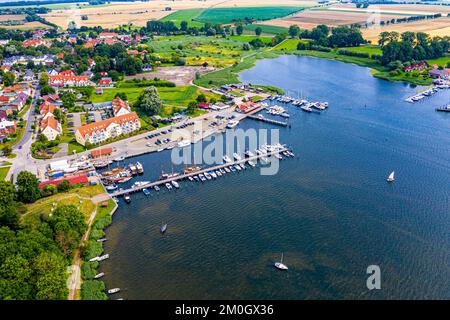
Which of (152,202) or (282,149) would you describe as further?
(282,149)

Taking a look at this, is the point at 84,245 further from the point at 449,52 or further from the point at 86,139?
the point at 449,52

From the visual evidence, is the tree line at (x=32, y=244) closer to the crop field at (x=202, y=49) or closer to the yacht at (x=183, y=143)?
the yacht at (x=183, y=143)

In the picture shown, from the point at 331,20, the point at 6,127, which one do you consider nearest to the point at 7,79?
the point at 6,127

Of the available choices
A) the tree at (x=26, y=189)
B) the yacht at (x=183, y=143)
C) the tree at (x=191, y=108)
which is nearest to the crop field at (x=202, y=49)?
the tree at (x=191, y=108)

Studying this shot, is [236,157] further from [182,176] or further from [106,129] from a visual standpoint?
[106,129]

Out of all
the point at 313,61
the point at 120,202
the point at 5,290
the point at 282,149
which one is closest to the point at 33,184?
the point at 120,202

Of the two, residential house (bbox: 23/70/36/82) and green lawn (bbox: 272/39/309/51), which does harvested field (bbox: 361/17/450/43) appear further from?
residential house (bbox: 23/70/36/82)
